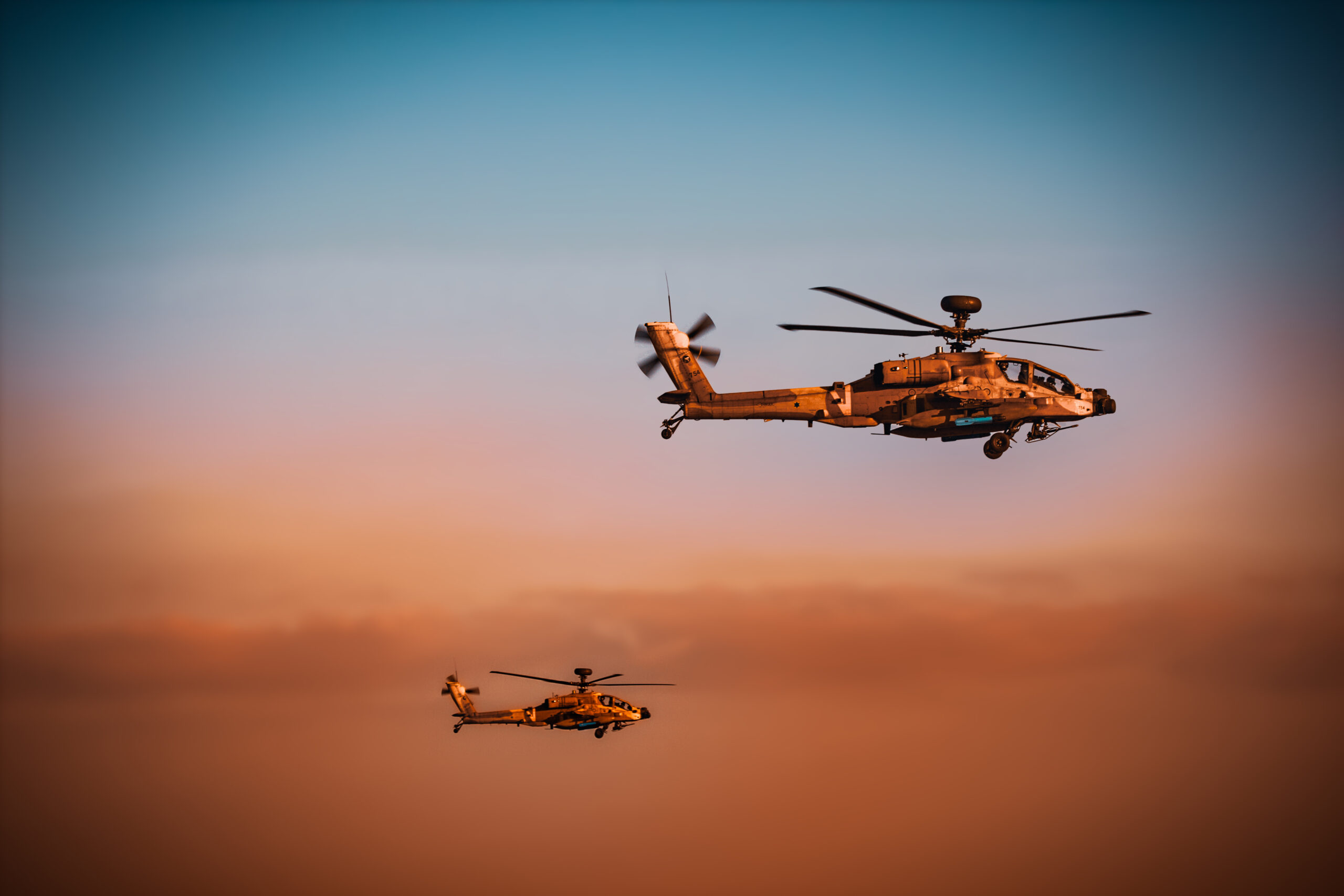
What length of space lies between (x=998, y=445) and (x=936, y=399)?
3.76m

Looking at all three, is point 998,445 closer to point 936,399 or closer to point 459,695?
point 936,399

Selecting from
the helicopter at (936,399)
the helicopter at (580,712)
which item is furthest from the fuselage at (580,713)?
the helicopter at (936,399)

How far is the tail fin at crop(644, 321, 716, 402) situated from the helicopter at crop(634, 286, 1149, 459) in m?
0.05

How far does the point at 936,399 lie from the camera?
7400 centimetres

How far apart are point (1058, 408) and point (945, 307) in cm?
726

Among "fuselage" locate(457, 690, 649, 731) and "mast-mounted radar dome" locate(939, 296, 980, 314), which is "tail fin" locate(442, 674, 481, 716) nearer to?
"fuselage" locate(457, 690, 649, 731)

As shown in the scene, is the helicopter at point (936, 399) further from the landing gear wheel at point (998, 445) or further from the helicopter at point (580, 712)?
the helicopter at point (580, 712)

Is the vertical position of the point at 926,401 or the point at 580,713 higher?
the point at 926,401

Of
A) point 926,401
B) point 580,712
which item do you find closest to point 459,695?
point 580,712

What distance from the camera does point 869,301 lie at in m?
68.8

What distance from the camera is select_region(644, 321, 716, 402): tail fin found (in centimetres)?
7444

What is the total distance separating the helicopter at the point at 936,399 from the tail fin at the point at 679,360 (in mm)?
55

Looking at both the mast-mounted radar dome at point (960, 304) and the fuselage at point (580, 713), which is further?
the fuselage at point (580, 713)

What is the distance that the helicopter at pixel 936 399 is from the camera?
7388 cm
